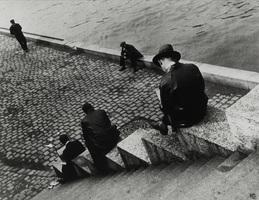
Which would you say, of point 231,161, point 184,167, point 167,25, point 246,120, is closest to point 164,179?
point 184,167

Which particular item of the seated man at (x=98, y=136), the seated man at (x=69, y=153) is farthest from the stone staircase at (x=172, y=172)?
the seated man at (x=69, y=153)

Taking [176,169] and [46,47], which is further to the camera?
[46,47]

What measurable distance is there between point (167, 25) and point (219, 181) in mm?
16287

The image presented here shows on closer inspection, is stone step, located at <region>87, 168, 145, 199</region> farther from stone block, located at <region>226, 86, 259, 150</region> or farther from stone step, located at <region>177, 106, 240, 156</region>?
stone block, located at <region>226, 86, 259, 150</region>

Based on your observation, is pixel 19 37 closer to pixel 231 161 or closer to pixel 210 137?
pixel 210 137

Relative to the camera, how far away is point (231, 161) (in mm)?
4172

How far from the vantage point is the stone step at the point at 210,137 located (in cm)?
435

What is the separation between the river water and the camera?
559 inches

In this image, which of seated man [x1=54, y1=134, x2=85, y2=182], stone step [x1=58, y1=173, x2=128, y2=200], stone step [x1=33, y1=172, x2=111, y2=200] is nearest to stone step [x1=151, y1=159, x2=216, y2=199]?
stone step [x1=58, y1=173, x2=128, y2=200]

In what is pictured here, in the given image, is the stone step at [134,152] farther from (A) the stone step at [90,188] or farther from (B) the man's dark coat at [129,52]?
(B) the man's dark coat at [129,52]

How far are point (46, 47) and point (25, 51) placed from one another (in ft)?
3.68

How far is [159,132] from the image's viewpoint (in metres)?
5.48

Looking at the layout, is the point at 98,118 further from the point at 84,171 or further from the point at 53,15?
the point at 53,15

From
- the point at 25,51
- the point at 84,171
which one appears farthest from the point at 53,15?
the point at 84,171
